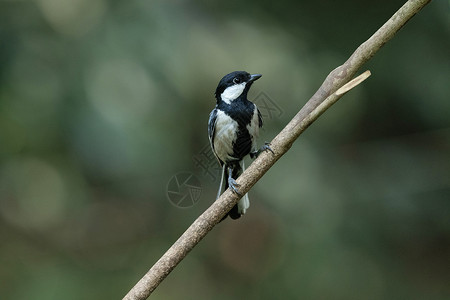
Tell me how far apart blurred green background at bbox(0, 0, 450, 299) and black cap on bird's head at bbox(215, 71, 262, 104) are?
538 mm

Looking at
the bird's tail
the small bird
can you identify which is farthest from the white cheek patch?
the bird's tail

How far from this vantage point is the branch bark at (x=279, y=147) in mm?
1619

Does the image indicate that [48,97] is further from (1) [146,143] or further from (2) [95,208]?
(2) [95,208]

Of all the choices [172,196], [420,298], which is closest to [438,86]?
[420,298]

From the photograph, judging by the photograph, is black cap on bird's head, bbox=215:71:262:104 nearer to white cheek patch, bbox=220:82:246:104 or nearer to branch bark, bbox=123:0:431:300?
white cheek patch, bbox=220:82:246:104

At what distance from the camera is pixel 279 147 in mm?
1766

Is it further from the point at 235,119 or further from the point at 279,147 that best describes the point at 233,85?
the point at 279,147

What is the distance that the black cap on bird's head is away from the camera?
9.36 feet

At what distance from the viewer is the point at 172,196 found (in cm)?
426

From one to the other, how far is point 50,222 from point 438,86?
3183mm

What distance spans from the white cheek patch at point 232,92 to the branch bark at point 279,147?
1083 mm

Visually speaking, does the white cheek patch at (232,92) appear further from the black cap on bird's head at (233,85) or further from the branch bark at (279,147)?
the branch bark at (279,147)

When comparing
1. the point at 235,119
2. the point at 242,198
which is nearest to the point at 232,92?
the point at 235,119

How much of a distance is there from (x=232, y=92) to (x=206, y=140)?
1155mm
